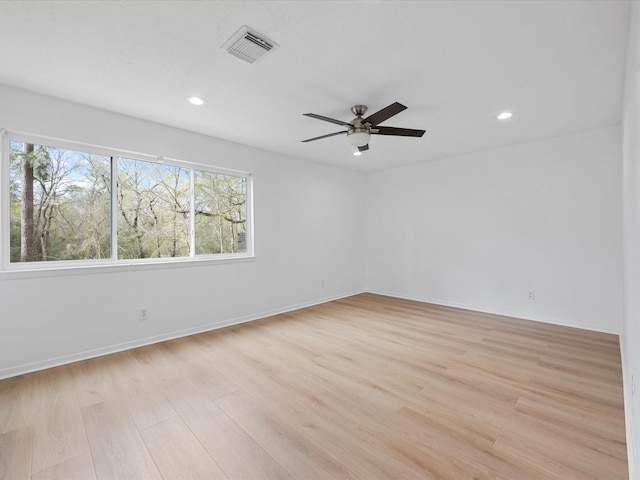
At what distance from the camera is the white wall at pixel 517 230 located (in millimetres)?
3496

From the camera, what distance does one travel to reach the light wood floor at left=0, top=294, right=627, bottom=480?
4.99 ft

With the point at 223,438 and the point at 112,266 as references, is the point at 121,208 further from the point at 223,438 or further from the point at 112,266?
the point at 223,438

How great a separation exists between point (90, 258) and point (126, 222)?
497 mm

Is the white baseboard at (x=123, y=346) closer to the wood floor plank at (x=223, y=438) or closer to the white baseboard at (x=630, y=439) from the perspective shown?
the wood floor plank at (x=223, y=438)

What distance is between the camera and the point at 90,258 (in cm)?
295

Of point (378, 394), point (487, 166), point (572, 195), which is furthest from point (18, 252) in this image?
point (572, 195)

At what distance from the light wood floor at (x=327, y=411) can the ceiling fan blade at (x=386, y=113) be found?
2235mm

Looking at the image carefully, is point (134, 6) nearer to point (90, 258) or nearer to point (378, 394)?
point (90, 258)

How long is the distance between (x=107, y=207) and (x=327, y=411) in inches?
118

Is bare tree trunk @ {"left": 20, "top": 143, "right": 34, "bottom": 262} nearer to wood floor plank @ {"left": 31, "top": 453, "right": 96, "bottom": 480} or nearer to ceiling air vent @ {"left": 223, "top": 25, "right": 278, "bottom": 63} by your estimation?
wood floor plank @ {"left": 31, "top": 453, "right": 96, "bottom": 480}

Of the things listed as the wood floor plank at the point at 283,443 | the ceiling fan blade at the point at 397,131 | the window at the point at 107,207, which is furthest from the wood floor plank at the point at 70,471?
the ceiling fan blade at the point at 397,131

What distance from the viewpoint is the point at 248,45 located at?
6.19 feet

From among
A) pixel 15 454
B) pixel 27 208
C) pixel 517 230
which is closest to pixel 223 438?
pixel 15 454

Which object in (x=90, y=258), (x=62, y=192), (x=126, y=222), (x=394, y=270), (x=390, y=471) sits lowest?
(x=390, y=471)
